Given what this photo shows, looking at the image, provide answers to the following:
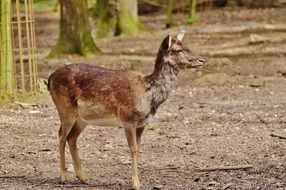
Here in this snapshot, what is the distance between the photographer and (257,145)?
996 centimetres

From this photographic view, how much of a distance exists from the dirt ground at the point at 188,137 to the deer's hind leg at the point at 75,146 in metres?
0.12

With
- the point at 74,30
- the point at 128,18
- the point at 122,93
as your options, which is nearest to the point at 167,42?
the point at 122,93

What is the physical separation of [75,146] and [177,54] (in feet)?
4.75

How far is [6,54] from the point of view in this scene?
13672 mm

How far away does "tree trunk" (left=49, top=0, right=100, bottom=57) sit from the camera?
1981 cm

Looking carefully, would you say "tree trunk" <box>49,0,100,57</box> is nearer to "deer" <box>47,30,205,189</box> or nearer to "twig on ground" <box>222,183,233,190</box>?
"deer" <box>47,30,205,189</box>

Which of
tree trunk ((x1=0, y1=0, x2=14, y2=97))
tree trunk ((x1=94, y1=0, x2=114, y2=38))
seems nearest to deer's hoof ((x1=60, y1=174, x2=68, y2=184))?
tree trunk ((x1=0, y1=0, x2=14, y2=97))

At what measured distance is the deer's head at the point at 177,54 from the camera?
801 centimetres

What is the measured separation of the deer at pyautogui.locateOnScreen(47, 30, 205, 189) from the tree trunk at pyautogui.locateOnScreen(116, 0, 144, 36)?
16.6 meters

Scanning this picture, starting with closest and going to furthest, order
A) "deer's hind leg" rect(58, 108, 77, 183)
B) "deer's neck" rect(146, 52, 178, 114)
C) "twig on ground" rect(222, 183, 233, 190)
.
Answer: "twig on ground" rect(222, 183, 233, 190), "deer's neck" rect(146, 52, 178, 114), "deer's hind leg" rect(58, 108, 77, 183)

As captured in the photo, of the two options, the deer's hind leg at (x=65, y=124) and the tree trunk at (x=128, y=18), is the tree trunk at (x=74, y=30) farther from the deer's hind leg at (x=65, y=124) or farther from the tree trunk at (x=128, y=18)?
the deer's hind leg at (x=65, y=124)

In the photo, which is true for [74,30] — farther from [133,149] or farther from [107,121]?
[133,149]

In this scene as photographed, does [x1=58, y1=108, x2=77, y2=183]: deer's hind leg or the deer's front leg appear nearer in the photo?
the deer's front leg

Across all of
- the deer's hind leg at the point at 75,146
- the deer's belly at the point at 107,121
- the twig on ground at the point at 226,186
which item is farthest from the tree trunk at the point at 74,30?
the twig on ground at the point at 226,186
